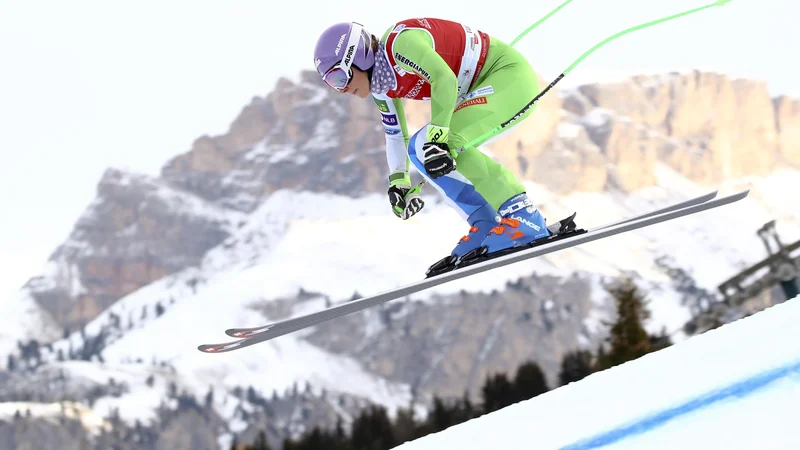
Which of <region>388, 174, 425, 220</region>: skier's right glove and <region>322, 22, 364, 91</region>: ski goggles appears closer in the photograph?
<region>322, 22, 364, 91</region>: ski goggles

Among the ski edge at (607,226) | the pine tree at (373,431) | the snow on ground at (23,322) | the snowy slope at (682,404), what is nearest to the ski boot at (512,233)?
the ski edge at (607,226)

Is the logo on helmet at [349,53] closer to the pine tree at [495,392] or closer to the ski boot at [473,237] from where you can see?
the ski boot at [473,237]

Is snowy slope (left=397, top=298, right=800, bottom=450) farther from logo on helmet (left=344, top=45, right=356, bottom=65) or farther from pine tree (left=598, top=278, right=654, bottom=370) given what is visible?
pine tree (left=598, top=278, right=654, bottom=370)

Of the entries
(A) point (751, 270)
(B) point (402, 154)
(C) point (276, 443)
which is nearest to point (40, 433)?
(C) point (276, 443)

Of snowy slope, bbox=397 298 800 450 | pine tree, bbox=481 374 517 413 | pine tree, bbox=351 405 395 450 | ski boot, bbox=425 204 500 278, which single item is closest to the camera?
snowy slope, bbox=397 298 800 450

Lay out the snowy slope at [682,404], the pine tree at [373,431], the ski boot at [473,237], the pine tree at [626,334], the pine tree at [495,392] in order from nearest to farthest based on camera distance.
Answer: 1. the snowy slope at [682,404]
2. the ski boot at [473,237]
3. the pine tree at [626,334]
4. the pine tree at [495,392]
5. the pine tree at [373,431]

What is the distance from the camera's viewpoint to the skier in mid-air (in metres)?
4.75

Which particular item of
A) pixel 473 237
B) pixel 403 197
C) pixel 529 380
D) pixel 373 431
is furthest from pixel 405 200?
pixel 529 380

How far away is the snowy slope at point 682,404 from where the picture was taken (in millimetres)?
3420

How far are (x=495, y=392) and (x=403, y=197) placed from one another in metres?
36.1

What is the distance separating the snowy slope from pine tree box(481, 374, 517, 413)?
35543 millimetres

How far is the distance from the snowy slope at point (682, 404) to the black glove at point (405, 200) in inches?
63.4

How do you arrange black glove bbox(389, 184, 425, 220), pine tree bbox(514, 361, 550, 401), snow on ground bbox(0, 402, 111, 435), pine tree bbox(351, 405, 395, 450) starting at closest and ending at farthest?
black glove bbox(389, 184, 425, 220)
pine tree bbox(351, 405, 395, 450)
pine tree bbox(514, 361, 550, 401)
snow on ground bbox(0, 402, 111, 435)

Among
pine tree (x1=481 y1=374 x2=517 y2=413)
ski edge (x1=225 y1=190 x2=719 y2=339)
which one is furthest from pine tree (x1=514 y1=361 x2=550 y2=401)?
ski edge (x1=225 y1=190 x2=719 y2=339)
